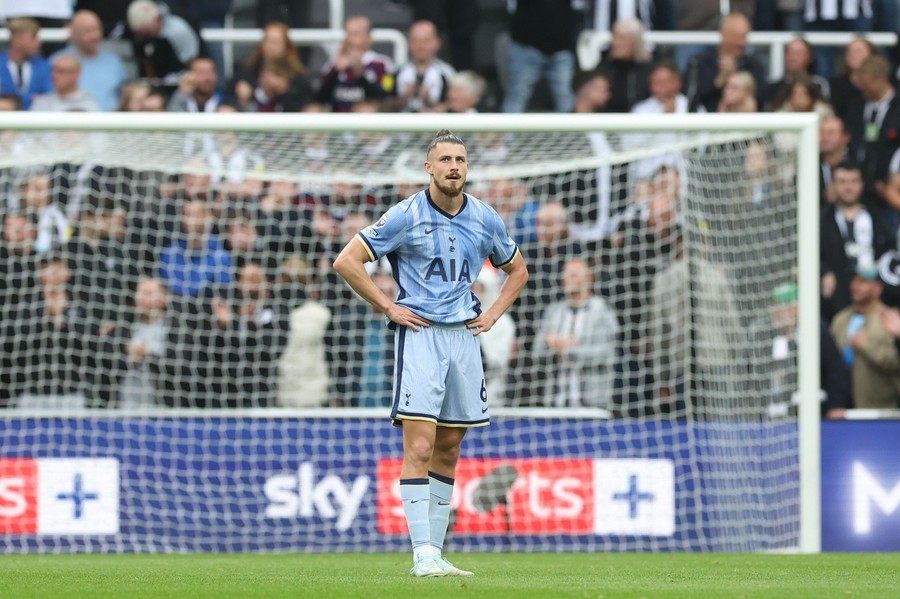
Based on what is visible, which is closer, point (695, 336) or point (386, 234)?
point (386, 234)

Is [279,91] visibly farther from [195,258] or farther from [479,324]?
[479,324]

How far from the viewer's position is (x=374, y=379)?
13164 mm

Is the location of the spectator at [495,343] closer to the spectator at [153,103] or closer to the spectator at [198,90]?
the spectator at [198,90]

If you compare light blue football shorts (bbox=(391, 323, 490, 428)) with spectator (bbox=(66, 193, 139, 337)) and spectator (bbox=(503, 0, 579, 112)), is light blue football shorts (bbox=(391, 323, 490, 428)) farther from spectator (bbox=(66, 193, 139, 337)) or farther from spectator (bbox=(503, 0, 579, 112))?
spectator (bbox=(503, 0, 579, 112))

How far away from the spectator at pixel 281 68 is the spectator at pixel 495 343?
9.75 ft

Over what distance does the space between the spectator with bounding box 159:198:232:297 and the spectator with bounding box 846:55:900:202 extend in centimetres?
605

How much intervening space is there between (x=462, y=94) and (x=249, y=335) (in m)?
3.20

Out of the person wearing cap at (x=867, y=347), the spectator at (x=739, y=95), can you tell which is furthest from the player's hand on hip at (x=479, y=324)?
the spectator at (x=739, y=95)

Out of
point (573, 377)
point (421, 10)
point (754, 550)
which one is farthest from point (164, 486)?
point (421, 10)

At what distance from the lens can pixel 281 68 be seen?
15047 mm

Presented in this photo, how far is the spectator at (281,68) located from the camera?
1505 centimetres

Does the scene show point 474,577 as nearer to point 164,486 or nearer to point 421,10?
point 164,486

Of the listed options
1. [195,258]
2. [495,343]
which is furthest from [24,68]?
[495,343]

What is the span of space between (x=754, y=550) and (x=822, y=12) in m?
6.39
